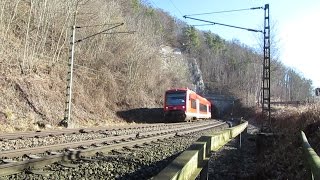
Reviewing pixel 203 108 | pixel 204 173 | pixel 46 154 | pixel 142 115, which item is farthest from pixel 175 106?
pixel 204 173

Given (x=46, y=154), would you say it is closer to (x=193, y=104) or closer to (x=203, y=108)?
(x=193, y=104)

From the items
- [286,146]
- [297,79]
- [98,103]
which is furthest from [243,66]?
[286,146]

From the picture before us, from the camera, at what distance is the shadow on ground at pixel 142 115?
36656 millimetres

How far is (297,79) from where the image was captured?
477 ft

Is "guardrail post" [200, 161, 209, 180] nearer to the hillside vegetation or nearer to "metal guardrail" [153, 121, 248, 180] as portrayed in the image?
"metal guardrail" [153, 121, 248, 180]

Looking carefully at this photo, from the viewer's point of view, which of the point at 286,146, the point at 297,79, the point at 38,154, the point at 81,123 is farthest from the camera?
the point at 297,79

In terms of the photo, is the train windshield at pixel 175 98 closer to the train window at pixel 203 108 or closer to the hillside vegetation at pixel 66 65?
the hillside vegetation at pixel 66 65

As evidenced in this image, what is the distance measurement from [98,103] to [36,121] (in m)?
10.6

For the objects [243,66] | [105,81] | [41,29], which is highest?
[243,66]

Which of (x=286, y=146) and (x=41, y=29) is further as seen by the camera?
(x=41, y=29)

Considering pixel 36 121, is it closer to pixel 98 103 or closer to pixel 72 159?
pixel 98 103

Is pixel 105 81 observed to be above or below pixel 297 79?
below

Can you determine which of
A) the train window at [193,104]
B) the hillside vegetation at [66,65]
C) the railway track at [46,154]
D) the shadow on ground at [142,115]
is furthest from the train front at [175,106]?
the railway track at [46,154]

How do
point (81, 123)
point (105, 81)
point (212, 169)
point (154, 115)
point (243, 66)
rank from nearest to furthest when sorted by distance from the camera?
point (212, 169) → point (81, 123) → point (105, 81) → point (154, 115) → point (243, 66)
